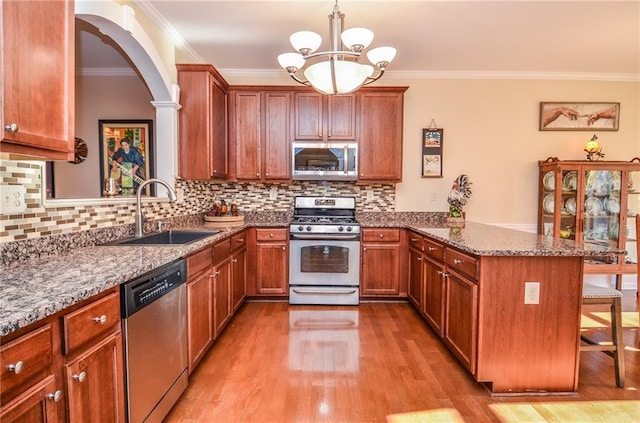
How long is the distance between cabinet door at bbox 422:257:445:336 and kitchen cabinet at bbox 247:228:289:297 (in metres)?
1.42

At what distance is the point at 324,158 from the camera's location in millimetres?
3832

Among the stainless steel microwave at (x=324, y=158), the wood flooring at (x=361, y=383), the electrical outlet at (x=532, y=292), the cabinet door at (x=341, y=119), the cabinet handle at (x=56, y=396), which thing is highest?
the cabinet door at (x=341, y=119)

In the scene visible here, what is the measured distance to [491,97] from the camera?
→ 4.13 meters

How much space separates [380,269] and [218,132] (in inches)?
86.3

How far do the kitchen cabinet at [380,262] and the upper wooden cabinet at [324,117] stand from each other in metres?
1.11

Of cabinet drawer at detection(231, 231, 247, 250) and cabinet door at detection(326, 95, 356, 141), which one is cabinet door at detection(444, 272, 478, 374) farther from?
cabinet door at detection(326, 95, 356, 141)

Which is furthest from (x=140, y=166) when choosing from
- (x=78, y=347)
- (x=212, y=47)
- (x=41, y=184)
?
(x=78, y=347)

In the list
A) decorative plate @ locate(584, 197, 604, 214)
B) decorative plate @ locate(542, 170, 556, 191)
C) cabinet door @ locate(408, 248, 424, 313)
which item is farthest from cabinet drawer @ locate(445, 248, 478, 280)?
decorative plate @ locate(584, 197, 604, 214)

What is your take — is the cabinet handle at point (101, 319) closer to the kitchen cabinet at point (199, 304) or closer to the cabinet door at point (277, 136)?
the kitchen cabinet at point (199, 304)

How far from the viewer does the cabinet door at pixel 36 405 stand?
87cm

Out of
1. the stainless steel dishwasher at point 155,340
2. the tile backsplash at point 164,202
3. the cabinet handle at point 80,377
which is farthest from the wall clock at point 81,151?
the cabinet handle at point 80,377

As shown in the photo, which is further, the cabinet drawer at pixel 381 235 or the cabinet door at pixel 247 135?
the cabinet door at pixel 247 135

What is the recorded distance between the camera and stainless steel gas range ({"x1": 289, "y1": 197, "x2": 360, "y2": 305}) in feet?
11.7

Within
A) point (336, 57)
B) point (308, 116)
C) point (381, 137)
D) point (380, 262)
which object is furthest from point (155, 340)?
point (381, 137)
